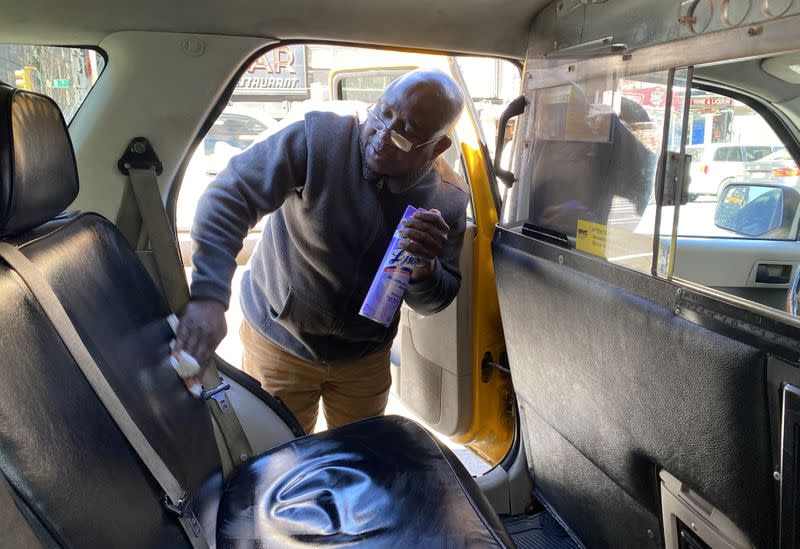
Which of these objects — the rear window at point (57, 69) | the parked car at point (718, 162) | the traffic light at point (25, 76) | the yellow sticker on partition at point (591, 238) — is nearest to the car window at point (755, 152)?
the parked car at point (718, 162)

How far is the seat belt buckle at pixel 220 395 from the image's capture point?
1575 mm

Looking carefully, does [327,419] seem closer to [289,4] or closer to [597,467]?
[597,467]

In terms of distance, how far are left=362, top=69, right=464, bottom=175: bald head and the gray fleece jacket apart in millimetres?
66

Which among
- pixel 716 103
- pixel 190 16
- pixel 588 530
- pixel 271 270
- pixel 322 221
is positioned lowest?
pixel 588 530

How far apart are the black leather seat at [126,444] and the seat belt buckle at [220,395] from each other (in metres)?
0.05

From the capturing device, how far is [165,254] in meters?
1.66

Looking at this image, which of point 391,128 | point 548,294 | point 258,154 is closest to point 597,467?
point 548,294

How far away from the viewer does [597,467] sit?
5.32ft

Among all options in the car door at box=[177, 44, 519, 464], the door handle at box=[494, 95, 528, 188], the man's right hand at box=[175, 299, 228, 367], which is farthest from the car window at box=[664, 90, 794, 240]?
the man's right hand at box=[175, 299, 228, 367]

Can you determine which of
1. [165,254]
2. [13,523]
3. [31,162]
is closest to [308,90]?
[165,254]

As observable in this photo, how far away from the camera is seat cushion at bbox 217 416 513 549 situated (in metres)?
1.30

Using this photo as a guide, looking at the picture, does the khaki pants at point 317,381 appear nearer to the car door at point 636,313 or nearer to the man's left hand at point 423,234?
the car door at point 636,313

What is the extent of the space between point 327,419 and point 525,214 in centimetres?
101

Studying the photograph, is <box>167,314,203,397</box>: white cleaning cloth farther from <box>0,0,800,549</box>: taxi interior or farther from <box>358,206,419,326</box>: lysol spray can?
<box>358,206,419,326</box>: lysol spray can
